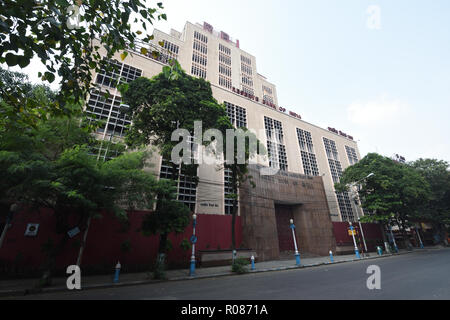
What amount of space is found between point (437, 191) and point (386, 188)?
14695 mm

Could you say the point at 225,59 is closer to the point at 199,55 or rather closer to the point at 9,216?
the point at 199,55

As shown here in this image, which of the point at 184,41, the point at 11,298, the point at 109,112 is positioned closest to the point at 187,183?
the point at 109,112

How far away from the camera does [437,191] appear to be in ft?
99.2

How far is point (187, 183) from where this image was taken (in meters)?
18.1

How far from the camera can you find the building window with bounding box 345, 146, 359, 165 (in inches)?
1422

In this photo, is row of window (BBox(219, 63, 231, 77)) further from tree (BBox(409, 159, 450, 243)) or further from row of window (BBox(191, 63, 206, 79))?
tree (BBox(409, 159, 450, 243))

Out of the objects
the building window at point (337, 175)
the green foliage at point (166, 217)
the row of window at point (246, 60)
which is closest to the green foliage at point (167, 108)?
the green foliage at point (166, 217)

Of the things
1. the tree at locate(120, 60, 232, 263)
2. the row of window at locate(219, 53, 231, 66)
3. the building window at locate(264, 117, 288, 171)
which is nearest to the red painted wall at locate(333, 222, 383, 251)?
the building window at locate(264, 117, 288, 171)

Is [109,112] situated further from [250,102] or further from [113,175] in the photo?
[250,102]

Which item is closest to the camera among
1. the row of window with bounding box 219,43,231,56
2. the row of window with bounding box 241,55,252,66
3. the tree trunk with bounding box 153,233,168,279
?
the tree trunk with bounding box 153,233,168,279

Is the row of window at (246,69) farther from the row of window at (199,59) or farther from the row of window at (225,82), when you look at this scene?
the row of window at (199,59)

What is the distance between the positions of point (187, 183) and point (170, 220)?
7.69m

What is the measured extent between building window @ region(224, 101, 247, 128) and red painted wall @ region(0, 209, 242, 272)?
13.2m
